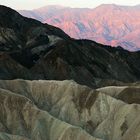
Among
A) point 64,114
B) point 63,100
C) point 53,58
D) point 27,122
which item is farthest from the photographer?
point 53,58

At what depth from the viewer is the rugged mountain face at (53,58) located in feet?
413

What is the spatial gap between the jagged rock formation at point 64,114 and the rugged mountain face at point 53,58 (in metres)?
24.2

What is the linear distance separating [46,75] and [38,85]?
1453 inches

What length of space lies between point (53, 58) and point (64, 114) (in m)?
51.1

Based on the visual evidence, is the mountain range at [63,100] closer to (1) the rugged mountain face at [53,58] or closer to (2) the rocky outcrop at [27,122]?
(2) the rocky outcrop at [27,122]

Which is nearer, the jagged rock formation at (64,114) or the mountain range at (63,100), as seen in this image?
the jagged rock formation at (64,114)

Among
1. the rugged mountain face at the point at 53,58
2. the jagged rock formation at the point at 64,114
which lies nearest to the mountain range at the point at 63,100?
the jagged rock formation at the point at 64,114

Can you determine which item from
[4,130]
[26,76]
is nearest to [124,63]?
[26,76]

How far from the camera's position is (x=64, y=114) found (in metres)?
81.7

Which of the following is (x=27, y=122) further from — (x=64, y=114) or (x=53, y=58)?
(x=53, y=58)

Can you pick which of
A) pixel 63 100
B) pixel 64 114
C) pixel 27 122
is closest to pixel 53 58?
pixel 63 100

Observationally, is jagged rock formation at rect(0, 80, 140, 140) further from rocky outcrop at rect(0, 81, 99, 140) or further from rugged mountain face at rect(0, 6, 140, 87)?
rugged mountain face at rect(0, 6, 140, 87)

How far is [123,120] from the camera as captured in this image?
76000 millimetres

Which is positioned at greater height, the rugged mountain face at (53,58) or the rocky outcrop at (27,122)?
the rocky outcrop at (27,122)
